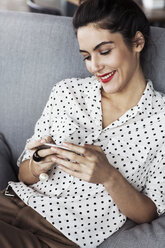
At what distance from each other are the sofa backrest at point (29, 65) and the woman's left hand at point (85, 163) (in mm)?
556

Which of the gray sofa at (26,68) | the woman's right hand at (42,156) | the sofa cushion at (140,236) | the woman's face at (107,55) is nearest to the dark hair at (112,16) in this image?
the woman's face at (107,55)

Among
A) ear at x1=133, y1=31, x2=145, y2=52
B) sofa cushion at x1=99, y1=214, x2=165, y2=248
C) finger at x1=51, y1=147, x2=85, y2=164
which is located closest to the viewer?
finger at x1=51, y1=147, x2=85, y2=164

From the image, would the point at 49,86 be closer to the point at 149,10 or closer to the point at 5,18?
the point at 5,18

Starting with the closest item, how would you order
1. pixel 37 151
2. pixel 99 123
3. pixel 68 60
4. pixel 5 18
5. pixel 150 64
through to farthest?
pixel 37 151
pixel 99 123
pixel 150 64
pixel 68 60
pixel 5 18

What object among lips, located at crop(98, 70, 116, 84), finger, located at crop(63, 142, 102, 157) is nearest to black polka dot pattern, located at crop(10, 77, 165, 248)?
lips, located at crop(98, 70, 116, 84)

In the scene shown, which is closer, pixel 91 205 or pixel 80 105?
pixel 91 205

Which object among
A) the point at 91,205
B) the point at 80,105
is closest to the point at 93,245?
the point at 91,205

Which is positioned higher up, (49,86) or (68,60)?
(68,60)

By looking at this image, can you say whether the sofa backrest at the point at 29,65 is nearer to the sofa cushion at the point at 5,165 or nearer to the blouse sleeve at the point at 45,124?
the sofa cushion at the point at 5,165

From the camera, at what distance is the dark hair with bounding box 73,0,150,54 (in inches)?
51.9

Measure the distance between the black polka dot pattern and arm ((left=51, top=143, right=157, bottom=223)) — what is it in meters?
0.05

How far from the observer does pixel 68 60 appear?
1671mm

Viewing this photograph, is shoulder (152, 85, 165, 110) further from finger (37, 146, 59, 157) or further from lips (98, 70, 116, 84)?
finger (37, 146, 59, 157)

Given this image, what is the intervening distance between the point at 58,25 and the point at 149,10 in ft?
5.58
